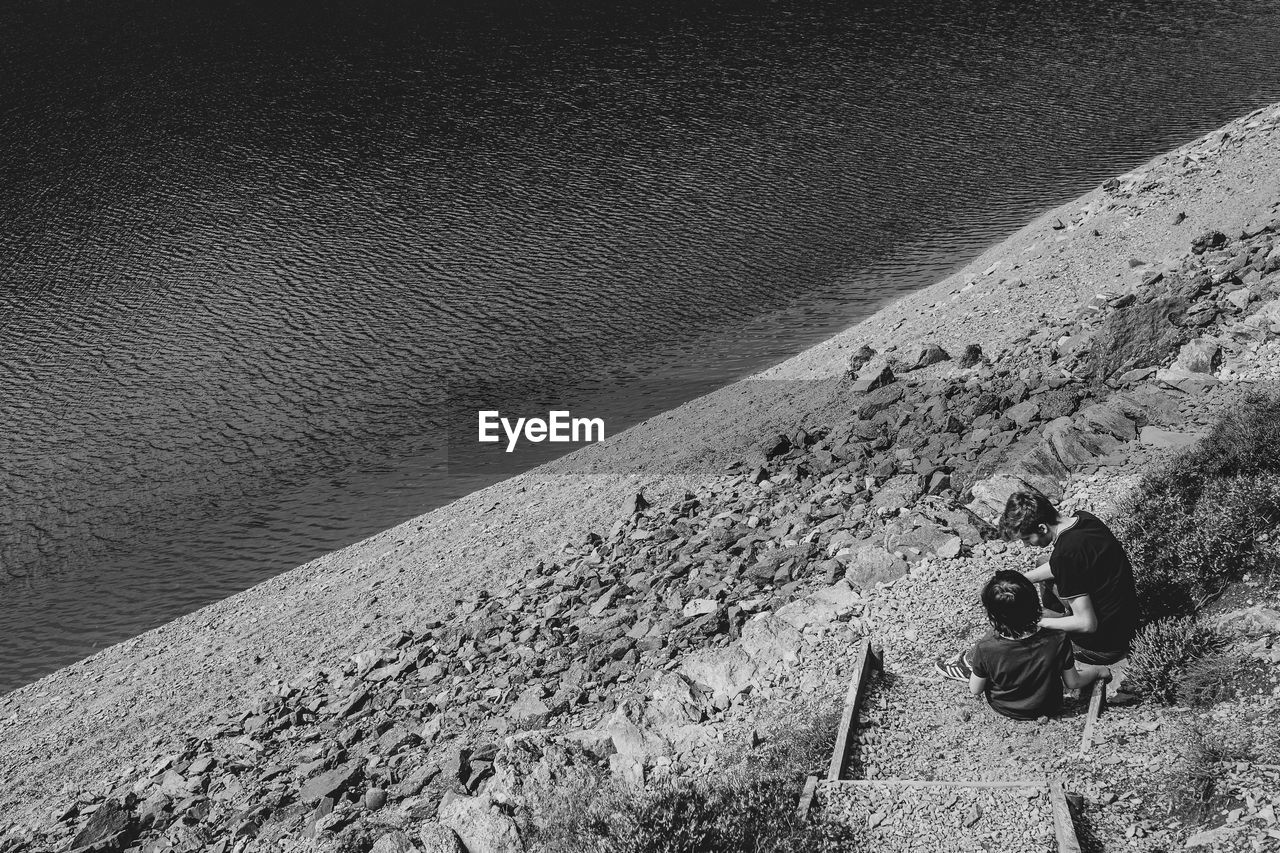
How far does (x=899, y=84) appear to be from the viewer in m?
50.6

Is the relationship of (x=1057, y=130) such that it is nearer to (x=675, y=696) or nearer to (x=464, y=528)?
(x=464, y=528)

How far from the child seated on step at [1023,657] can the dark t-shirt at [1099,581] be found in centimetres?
25

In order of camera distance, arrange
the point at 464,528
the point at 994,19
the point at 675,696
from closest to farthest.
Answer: the point at 675,696
the point at 464,528
the point at 994,19

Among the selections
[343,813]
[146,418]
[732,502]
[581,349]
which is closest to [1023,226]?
[581,349]

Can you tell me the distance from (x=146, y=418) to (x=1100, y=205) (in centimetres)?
2728

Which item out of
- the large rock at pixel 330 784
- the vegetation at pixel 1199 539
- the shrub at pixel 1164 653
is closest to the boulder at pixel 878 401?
the vegetation at pixel 1199 539

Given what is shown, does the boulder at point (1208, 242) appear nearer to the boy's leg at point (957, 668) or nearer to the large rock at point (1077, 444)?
the large rock at point (1077, 444)

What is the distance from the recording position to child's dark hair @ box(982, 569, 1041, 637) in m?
9.77

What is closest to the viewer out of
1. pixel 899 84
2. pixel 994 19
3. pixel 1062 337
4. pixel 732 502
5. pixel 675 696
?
pixel 675 696

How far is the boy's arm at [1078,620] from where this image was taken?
391 inches

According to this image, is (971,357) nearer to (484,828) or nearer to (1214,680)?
(1214,680)

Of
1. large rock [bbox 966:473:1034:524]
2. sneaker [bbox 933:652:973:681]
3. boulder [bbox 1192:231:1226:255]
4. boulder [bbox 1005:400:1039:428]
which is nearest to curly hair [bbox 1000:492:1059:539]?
sneaker [bbox 933:652:973:681]

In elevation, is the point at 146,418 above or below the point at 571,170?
below

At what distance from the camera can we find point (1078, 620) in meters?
9.97
